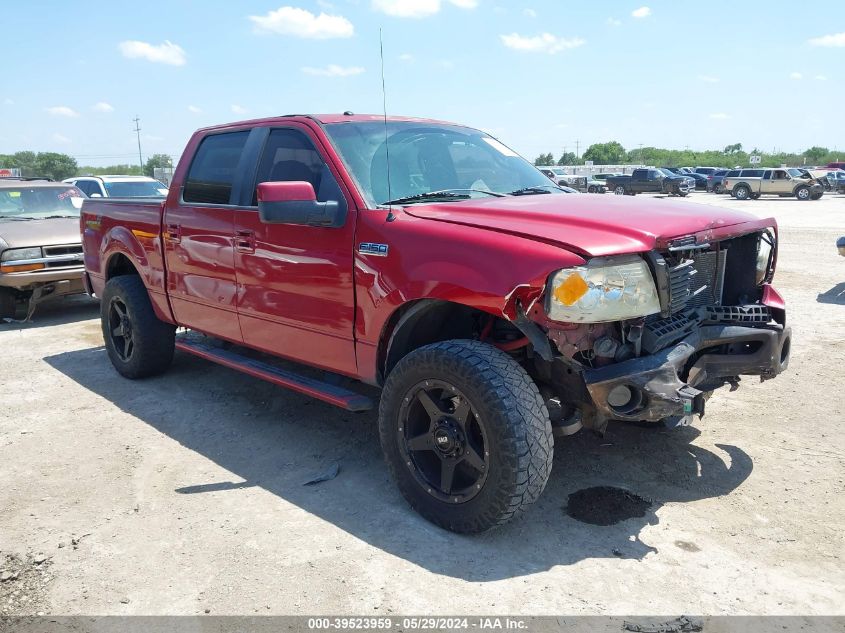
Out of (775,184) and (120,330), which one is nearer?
(120,330)

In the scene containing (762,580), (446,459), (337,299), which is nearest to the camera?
(762,580)

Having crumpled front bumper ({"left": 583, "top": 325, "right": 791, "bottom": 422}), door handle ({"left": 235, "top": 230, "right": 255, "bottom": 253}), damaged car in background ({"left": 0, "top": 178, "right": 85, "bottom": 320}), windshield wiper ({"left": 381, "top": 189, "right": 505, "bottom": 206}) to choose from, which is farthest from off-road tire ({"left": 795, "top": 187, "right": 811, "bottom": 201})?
door handle ({"left": 235, "top": 230, "right": 255, "bottom": 253})

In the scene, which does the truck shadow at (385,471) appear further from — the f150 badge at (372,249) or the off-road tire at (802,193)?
the off-road tire at (802,193)

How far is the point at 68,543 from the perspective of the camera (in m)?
3.31

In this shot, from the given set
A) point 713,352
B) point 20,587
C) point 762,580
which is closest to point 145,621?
point 20,587

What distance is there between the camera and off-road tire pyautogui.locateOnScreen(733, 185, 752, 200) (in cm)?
3670

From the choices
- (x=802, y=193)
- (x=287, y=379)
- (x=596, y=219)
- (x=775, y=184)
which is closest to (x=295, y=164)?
(x=287, y=379)

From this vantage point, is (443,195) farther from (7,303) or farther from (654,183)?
(654,183)

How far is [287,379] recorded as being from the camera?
4.21 meters

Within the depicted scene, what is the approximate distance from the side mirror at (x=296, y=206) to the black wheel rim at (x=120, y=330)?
104 inches

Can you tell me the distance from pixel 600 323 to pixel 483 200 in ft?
3.68

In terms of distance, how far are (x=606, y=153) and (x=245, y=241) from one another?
10466 centimetres

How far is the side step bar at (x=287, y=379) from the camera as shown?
381 cm

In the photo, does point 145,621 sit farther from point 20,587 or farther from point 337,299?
point 337,299
